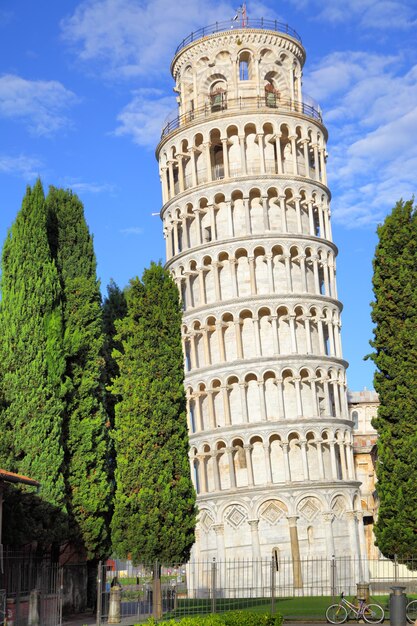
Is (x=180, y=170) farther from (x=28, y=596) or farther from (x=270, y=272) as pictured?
(x=28, y=596)

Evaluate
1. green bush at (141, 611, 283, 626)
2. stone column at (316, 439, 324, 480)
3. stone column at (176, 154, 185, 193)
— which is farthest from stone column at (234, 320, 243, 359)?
green bush at (141, 611, 283, 626)

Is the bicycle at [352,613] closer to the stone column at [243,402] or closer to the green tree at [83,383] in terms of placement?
the green tree at [83,383]

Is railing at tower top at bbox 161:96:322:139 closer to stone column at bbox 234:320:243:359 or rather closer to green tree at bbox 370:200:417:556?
stone column at bbox 234:320:243:359

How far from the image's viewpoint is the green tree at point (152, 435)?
3362 cm

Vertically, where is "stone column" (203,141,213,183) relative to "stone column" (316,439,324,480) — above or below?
above

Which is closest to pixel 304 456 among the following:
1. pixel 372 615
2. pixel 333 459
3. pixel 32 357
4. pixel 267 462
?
pixel 267 462

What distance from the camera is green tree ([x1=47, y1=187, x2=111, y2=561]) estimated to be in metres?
33.8

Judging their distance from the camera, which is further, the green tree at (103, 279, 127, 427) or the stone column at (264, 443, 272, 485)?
the stone column at (264, 443, 272, 485)

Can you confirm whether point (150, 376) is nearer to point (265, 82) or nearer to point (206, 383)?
point (206, 383)

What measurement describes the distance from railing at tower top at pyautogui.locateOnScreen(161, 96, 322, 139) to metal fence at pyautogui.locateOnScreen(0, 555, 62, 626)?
38803 millimetres

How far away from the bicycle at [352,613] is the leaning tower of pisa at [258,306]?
22.7m

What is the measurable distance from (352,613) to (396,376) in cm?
895

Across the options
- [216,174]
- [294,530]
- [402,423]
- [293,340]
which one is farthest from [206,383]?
[402,423]

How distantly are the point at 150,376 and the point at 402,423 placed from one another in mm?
10068
